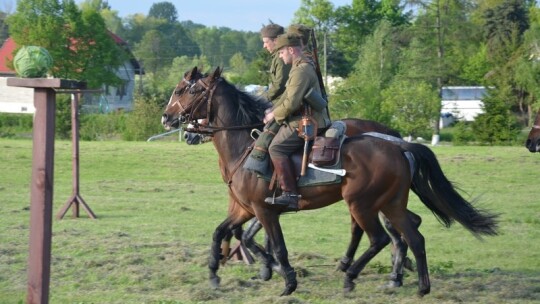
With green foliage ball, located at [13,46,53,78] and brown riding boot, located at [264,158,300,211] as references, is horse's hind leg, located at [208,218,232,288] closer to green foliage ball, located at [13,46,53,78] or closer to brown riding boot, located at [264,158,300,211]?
brown riding boot, located at [264,158,300,211]

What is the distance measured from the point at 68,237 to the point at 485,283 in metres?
6.37

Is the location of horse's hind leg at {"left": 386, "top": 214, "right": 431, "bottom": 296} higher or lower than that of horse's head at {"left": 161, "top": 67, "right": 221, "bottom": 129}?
lower

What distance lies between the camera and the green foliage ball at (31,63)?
21.8ft

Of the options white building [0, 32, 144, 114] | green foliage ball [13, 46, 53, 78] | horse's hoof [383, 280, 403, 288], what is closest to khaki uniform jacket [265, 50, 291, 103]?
horse's hoof [383, 280, 403, 288]

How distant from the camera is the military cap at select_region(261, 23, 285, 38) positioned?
1101 centimetres

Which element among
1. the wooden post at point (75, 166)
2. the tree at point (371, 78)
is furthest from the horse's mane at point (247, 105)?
the tree at point (371, 78)

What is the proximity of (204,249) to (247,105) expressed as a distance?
257 centimetres

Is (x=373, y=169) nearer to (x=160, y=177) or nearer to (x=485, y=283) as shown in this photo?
(x=485, y=283)

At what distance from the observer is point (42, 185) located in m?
6.62

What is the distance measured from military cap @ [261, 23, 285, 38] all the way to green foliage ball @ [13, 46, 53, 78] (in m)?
4.63

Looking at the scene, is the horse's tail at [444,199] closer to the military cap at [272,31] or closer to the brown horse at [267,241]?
the brown horse at [267,241]

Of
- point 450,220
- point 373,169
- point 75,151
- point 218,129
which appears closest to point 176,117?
point 218,129

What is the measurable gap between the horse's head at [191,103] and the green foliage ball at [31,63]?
396 centimetres

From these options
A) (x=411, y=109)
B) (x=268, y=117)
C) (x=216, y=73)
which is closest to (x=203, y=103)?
(x=216, y=73)
